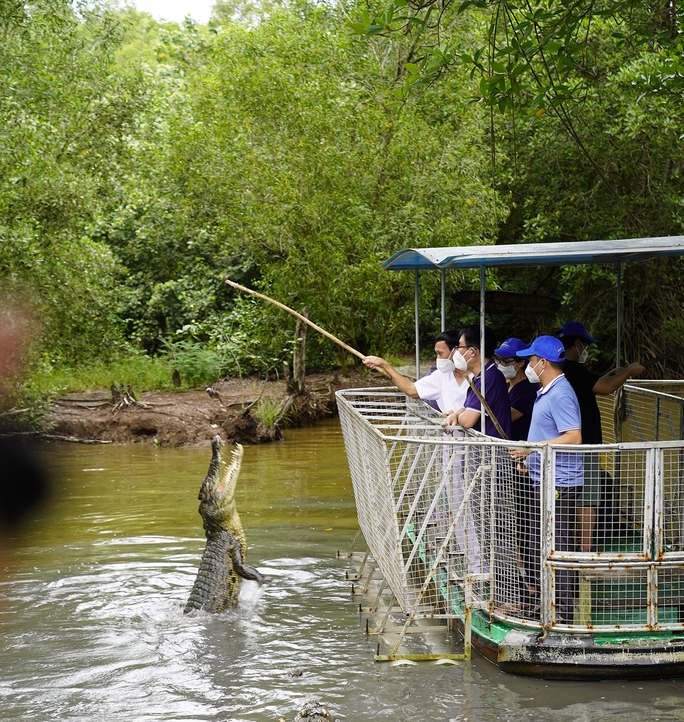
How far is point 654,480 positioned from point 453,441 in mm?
1198

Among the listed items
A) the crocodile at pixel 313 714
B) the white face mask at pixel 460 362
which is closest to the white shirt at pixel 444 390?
the white face mask at pixel 460 362

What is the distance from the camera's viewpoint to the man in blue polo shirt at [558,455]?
Answer: 5617 mm

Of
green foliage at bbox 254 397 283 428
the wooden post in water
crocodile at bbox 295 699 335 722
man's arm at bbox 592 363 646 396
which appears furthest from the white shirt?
green foliage at bbox 254 397 283 428

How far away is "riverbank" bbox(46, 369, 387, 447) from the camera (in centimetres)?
1694

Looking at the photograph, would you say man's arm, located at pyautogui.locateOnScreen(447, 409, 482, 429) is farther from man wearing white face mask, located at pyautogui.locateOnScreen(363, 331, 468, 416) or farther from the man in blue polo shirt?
man wearing white face mask, located at pyautogui.locateOnScreen(363, 331, 468, 416)

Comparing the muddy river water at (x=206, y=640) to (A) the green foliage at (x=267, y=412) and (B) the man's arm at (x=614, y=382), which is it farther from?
(A) the green foliage at (x=267, y=412)

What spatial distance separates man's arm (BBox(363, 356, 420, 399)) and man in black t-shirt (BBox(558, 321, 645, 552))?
133 centimetres

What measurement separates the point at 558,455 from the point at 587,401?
1.29 m

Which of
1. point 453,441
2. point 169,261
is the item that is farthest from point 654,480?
point 169,261

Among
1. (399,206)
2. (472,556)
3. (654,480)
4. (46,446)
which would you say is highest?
(399,206)

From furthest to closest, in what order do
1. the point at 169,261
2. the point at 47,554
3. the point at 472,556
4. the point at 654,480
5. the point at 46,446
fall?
the point at 169,261 → the point at 46,446 → the point at 47,554 → the point at 472,556 → the point at 654,480

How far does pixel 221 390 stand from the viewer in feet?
67.2

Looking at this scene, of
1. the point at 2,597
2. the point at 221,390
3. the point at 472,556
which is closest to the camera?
the point at 472,556

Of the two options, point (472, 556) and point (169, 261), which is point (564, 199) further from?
point (472, 556)
